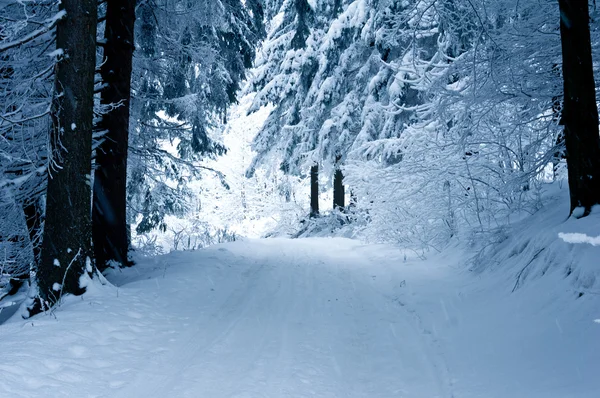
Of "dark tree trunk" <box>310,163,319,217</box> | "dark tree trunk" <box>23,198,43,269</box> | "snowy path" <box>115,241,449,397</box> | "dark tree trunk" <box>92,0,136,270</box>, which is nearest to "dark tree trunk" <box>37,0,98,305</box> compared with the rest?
"snowy path" <box>115,241,449,397</box>

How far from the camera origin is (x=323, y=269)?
30.6 ft

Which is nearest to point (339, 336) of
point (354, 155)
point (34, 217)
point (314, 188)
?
point (34, 217)

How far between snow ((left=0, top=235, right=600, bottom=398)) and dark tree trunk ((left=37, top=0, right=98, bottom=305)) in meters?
0.44

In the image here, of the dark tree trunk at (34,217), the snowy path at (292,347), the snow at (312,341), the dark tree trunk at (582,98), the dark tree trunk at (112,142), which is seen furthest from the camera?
the dark tree trunk at (34,217)

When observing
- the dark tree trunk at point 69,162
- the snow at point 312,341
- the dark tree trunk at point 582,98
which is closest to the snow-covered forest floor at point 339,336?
the snow at point 312,341

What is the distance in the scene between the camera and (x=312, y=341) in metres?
4.79

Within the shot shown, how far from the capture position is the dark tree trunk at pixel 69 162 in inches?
217

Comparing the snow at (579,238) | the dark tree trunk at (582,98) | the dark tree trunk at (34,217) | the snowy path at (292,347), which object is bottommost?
the snowy path at (292,347)

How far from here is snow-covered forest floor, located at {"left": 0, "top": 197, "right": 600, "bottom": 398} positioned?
354 centimetres

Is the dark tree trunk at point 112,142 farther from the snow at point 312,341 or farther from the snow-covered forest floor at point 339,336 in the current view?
the snow at point 312,341

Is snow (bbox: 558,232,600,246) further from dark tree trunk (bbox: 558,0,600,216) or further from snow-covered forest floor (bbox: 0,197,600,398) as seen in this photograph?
dark tree trunk (bbox: 558,0,600,216)

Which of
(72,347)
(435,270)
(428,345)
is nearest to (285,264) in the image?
(435,270)

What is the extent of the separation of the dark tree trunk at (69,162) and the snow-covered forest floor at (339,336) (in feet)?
1.38

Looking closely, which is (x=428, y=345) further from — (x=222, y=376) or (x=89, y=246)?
(x=89, y=246)
